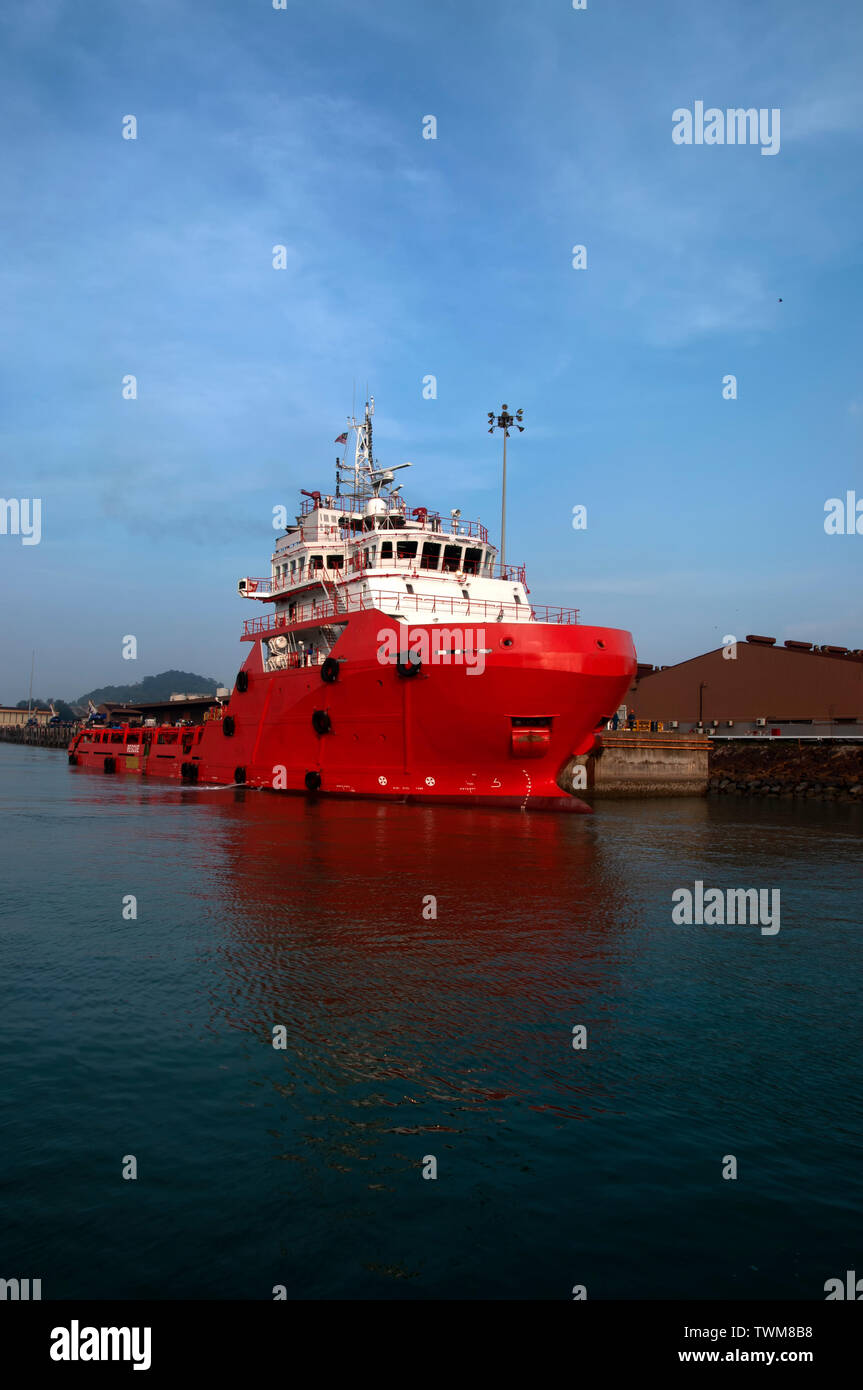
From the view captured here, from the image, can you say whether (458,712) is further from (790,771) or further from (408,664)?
(790,771)

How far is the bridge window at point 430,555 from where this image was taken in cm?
3034

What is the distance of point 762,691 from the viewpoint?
194 ft

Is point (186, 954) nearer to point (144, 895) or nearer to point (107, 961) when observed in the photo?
point (107, 961)

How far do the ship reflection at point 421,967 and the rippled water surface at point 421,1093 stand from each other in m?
0.05

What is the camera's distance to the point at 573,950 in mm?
12070

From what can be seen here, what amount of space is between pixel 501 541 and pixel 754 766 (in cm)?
2531

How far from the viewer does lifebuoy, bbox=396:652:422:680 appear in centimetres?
2566

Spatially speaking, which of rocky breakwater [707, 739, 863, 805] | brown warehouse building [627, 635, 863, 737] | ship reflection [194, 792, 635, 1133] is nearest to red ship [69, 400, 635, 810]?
ship reflection [194, 792, 635, 1133]

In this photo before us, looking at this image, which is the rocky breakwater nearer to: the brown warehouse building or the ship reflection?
the brown warehouse building

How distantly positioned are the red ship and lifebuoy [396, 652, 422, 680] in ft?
0.15

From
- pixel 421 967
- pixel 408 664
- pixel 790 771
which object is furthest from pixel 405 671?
pixel 790 771

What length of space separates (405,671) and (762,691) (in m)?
40.9

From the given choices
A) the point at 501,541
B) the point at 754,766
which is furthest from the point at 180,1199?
the point at 754,766

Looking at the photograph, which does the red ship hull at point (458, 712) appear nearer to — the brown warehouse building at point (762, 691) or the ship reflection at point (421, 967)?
the ship reflection at point (421, 967)
